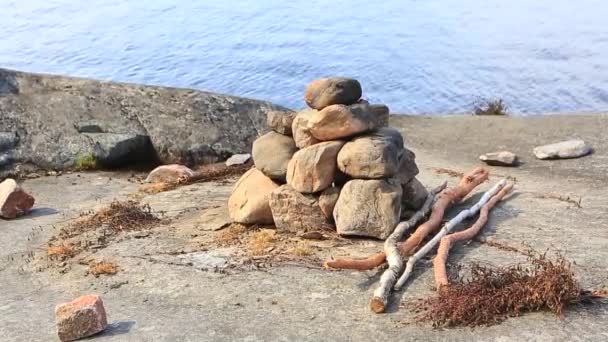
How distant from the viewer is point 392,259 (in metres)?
8.36

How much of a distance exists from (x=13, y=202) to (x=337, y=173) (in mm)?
5193

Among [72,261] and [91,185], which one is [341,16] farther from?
[72,261]

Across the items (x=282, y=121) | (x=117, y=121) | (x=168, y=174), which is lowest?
(x=168, y=174)

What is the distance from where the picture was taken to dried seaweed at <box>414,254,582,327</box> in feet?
23.1

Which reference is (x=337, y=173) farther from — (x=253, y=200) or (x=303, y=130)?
(x=253, y=200)

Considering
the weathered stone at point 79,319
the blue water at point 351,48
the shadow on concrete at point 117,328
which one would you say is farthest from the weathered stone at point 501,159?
the weathered stone at point 79,319

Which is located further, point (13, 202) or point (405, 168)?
point (13, 202)

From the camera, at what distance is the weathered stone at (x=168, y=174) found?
46.4 feet

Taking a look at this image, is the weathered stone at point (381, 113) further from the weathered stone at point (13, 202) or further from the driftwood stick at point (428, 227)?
the weathered stone at point (13, 202)

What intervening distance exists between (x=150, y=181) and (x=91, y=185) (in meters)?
1.07

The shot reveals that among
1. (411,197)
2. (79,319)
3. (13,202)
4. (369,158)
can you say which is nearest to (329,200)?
(369,158)

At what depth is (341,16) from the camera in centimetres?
4462

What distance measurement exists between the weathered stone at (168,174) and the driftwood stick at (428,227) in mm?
5067

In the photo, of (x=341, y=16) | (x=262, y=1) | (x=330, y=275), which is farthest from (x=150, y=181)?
(x=262, y=1)
